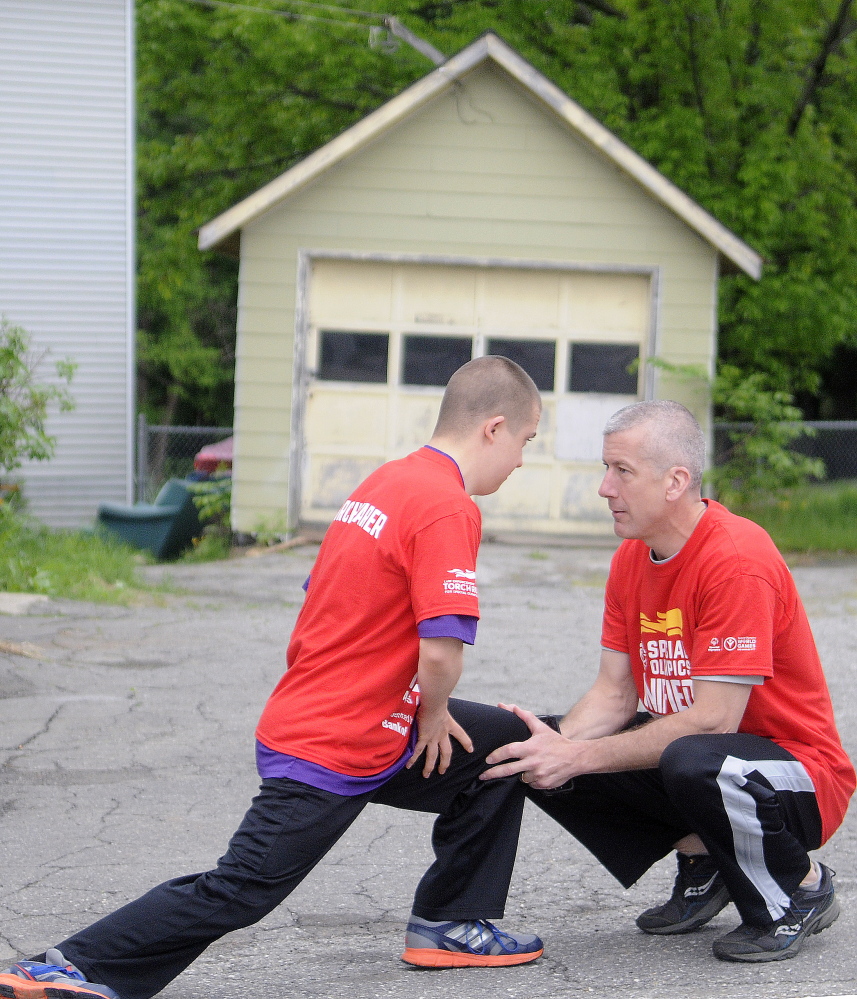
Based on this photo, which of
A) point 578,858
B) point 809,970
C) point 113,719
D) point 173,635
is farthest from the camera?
point 173,635

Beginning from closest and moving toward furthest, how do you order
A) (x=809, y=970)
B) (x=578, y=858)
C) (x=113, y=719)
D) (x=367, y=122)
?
1. (x=809, y=970)
2. (x=578, y=858)
3. (x=113, y=719)
4. (x=367, y=122)

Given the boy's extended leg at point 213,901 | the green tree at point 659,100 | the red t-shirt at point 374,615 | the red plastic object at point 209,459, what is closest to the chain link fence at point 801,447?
the red plastic object at point 209,459

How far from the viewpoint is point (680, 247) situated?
12.0 metres

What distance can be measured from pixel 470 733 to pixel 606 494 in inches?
29.5

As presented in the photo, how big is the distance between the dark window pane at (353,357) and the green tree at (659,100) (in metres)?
4.59

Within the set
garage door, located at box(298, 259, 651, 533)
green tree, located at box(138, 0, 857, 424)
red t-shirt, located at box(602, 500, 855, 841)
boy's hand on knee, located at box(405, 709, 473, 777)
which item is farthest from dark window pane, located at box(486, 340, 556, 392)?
boy's hand on knee, located at box(405, 709, 473, 777)

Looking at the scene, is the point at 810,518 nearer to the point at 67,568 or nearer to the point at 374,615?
the point at 67,568

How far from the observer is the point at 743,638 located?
10.2ft

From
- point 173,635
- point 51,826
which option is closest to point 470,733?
point 51,826

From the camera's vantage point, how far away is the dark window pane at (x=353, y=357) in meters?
12.1

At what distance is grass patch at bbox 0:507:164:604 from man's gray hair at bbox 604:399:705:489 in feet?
20.4

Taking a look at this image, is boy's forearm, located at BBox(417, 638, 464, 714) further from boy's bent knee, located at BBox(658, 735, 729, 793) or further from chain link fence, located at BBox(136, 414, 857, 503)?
chain link fence, located at BBox(136, 414, 857, 503)

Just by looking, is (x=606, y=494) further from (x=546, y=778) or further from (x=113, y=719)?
(x=113, y=719)

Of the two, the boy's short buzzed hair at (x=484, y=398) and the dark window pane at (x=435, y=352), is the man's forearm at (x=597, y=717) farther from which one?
the dark window pane at (x=435, y=352)
